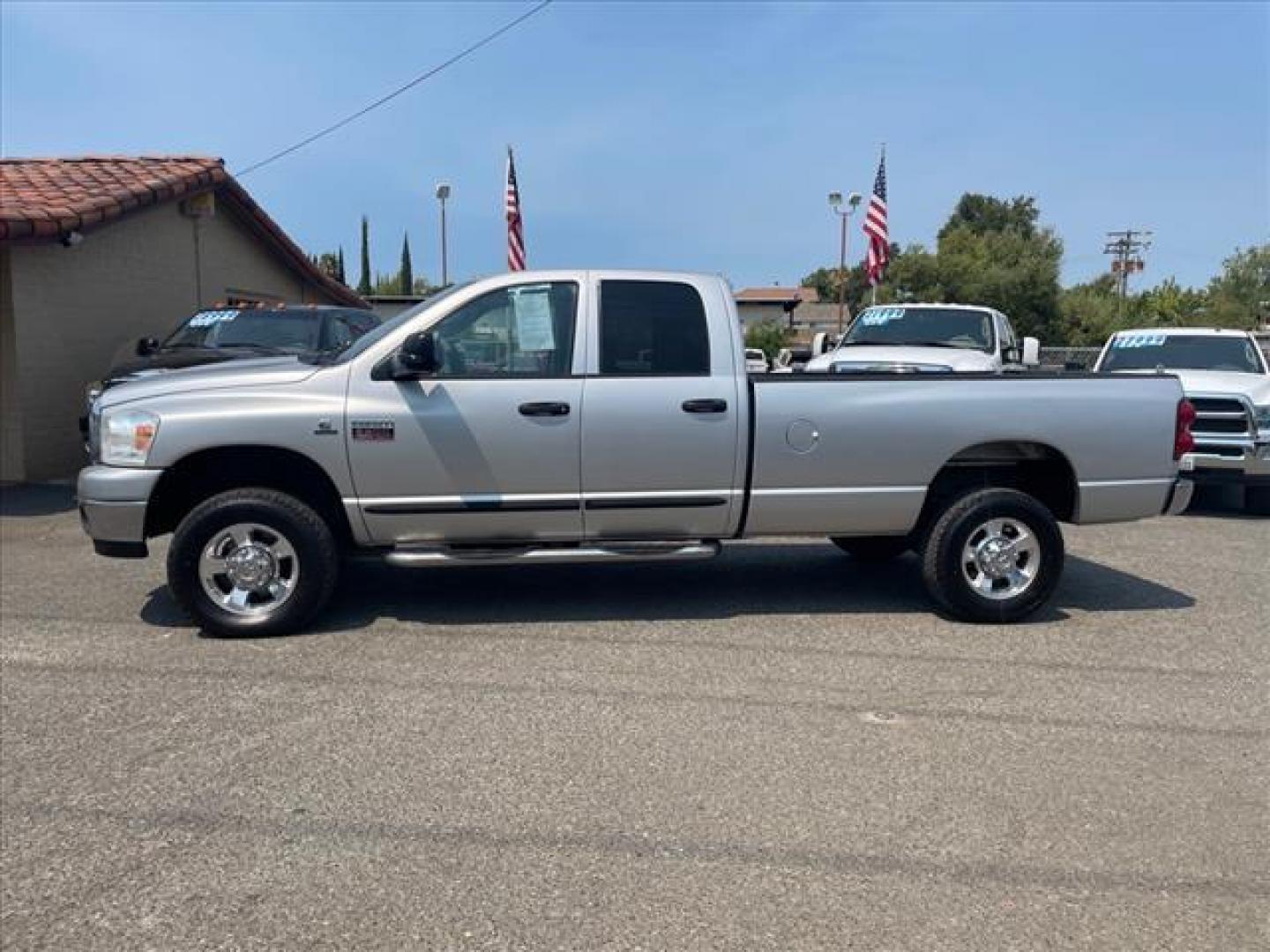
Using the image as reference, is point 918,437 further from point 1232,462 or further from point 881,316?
point 881,316

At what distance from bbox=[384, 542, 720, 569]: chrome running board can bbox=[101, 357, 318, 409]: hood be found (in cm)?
114

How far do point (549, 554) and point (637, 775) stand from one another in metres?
1.93

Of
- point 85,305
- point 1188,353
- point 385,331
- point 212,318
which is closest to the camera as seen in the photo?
point 385,331

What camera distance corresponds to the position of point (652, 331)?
18.6ft

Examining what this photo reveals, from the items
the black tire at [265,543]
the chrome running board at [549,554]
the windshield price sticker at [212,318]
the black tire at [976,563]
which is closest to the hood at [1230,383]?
the black tire at [976,563]

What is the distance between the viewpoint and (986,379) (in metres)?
5.80

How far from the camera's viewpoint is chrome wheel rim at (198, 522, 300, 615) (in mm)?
5379

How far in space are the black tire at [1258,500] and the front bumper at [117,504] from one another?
10.3m

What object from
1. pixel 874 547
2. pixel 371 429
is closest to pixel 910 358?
pixel 874 547

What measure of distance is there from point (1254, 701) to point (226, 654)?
510 cm

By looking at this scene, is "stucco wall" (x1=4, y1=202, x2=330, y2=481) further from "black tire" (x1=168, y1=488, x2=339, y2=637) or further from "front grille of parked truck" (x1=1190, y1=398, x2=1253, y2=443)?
"front grille of parked truck" (x1=1190, y1=398, x2=1253, y2=443)

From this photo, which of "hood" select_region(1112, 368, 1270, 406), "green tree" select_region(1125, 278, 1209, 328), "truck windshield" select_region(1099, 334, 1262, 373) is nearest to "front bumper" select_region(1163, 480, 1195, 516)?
"hood" select_region(1112, 368, 1270, 406)

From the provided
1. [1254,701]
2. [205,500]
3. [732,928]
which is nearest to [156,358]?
[205,500]

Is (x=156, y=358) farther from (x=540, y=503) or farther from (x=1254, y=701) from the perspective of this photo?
(x=1254, y=701)
